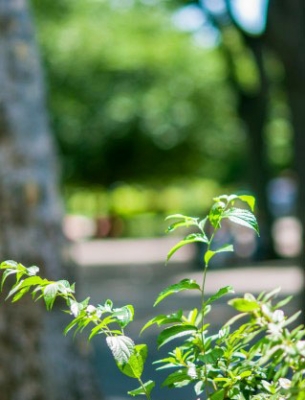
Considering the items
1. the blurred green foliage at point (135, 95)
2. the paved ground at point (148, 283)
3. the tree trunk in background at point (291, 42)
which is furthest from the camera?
the blurred green foliage at point (135, 95)

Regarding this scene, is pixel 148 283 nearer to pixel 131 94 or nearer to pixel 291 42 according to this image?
pixel 291 42

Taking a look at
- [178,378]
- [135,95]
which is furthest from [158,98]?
[178,378]

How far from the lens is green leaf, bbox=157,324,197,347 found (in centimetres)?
236

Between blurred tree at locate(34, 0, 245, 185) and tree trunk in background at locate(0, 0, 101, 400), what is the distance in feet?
70.4

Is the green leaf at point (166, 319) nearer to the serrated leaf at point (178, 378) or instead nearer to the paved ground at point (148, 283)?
the serrated leaf at point (178, 378)

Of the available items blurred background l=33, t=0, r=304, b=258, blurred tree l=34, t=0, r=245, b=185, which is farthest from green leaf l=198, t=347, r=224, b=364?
blurred tree l=34, t=0, r=245, b=185

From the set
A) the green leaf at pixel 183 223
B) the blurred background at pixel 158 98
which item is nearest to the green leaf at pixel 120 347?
the green leaf at pixel 183 223

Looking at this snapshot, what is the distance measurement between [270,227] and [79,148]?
488 inches

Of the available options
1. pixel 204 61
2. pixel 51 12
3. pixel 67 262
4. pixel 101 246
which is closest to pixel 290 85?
pixel 67 262

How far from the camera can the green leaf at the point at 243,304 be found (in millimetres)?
2037

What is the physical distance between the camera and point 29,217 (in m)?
6.96

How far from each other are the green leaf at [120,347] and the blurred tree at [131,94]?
26.4m

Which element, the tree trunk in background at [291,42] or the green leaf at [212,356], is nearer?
the green leaf at [212,356]

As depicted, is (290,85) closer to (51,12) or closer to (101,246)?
(51,12)
